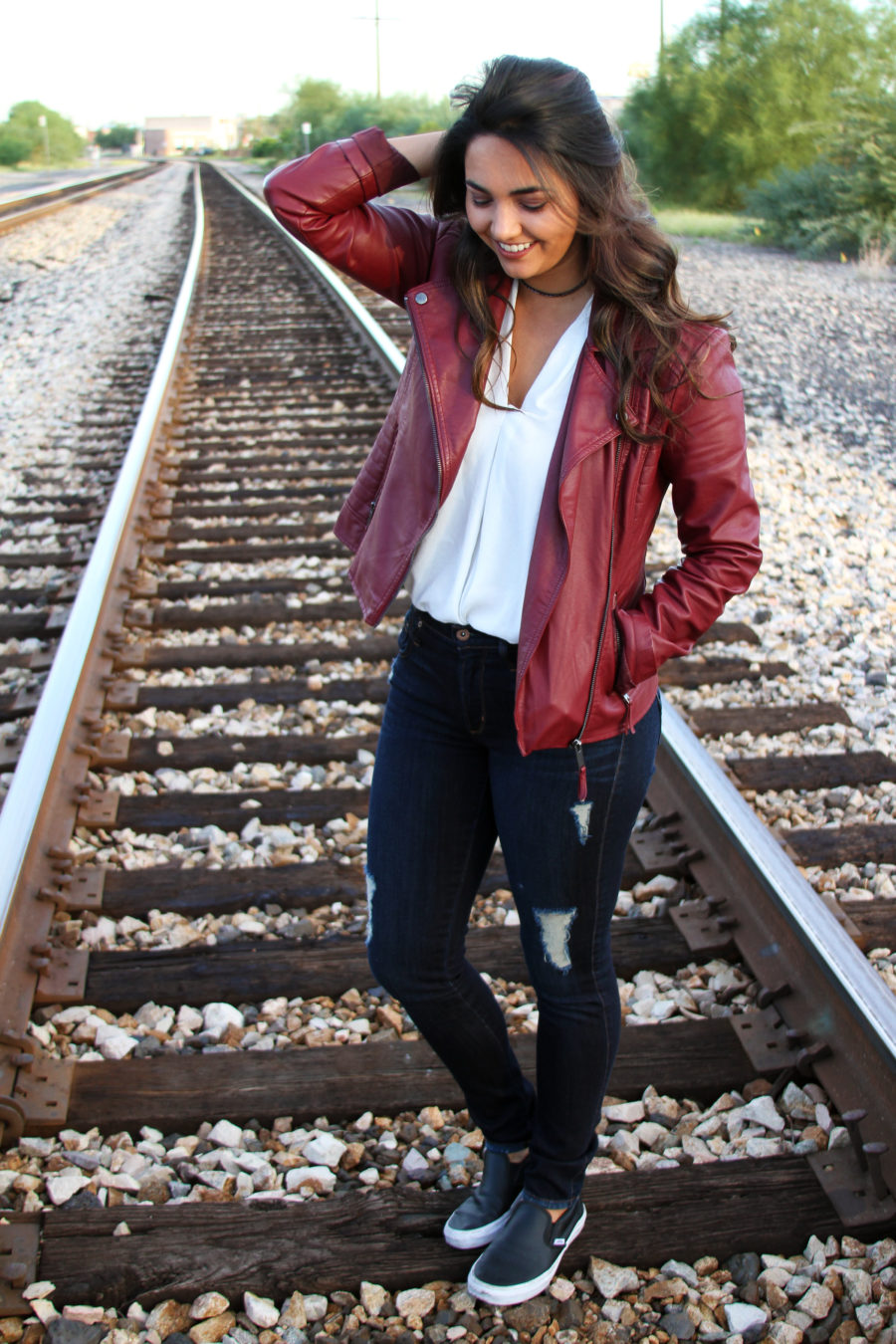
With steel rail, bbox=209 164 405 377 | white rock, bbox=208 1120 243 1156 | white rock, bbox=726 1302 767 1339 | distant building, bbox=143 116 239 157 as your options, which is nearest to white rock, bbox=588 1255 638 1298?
white rock, bbox=726 1302 767 1339

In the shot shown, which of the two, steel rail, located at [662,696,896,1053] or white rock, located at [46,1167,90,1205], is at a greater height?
steel rail, located at [662,696,896,1053]

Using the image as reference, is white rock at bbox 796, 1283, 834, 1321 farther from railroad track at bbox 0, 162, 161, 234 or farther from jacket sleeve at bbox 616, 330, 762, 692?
railroad track at bbox 0, 162, 161, 234

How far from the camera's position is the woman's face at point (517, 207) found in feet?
5.60

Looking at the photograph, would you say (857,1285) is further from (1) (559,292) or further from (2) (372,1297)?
(1) (559,292)

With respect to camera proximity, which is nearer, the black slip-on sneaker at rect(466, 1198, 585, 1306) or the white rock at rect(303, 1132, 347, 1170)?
A: the black slip-on sneaker at rect(466, 1198, 585, 1306)

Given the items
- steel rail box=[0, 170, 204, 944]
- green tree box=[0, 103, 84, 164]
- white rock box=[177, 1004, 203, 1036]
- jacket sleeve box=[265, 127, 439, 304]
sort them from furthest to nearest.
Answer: green tree box=[0, 103, 84, 164] → steel rail box=[0, 170, 204, 944] → white rock box=[177, 1004, 203, 1036] → jacket sleeve box=[265, 127, 439, 304]

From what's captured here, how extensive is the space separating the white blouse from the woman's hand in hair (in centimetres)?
31

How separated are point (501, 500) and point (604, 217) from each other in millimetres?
421

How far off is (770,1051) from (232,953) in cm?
124

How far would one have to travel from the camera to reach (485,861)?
2.06m

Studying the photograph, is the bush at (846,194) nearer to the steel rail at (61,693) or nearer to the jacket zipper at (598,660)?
the steel rail at (61,693)

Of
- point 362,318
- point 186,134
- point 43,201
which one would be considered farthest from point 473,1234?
point 186,134

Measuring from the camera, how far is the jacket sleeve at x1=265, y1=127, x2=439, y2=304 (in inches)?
77.8

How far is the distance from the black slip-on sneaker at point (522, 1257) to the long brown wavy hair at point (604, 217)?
1.31 m
